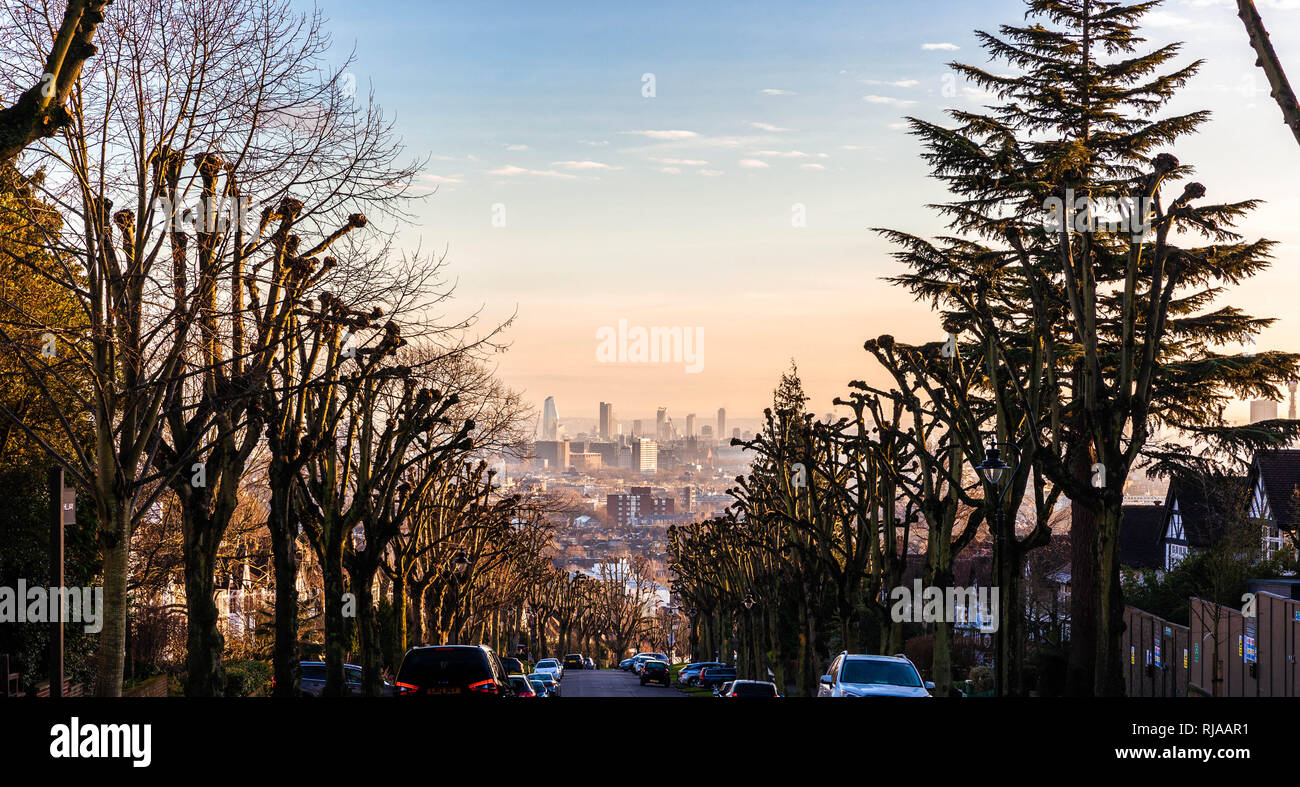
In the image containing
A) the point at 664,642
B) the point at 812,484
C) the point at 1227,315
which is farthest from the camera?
the point at 664,642

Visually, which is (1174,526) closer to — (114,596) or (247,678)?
(247,678)

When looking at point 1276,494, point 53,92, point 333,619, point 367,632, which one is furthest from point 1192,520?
point 53,92

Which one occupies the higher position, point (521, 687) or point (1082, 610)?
point (1082, 610)

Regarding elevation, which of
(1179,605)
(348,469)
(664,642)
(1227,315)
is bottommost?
(664,642)

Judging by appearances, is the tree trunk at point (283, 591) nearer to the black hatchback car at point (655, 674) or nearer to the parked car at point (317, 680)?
the parked car at point (317, 680)
